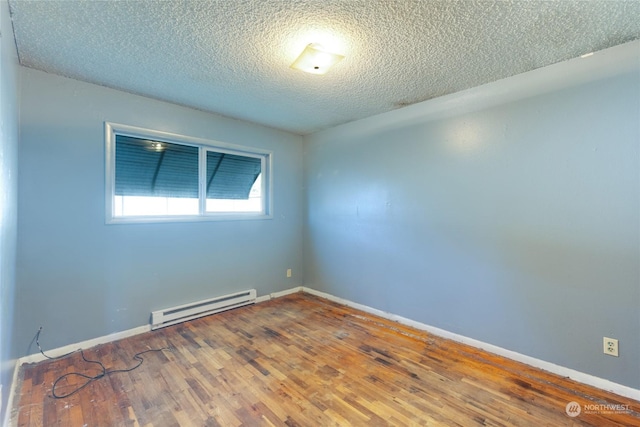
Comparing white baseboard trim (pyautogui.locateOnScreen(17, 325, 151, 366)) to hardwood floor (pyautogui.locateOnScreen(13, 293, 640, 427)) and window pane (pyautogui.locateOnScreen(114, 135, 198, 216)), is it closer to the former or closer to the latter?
hardwood floor (pyautogui.locateOnScreen(13, 293, 640, 427))

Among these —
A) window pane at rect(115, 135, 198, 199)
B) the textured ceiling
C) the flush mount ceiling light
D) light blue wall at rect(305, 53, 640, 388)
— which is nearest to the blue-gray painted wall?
light blue wall at rect(305, 53, 640, 388)

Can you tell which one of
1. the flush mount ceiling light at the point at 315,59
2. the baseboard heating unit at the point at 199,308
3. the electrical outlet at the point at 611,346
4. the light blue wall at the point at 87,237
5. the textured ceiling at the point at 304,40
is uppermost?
the textured ceiling at the point at 304,40

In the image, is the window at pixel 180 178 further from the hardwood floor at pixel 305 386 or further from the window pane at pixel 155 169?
the hardwood floor at pixel 305 386

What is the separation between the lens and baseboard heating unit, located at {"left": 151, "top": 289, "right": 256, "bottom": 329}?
2854mm

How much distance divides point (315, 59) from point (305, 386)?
2.29m

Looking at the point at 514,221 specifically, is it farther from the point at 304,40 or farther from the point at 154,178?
the point at 154,178

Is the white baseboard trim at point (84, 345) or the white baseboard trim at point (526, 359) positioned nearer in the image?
the white baseboard trim at point (526, 359)

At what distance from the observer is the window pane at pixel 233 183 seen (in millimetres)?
3423

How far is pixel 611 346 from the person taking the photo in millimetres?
1901

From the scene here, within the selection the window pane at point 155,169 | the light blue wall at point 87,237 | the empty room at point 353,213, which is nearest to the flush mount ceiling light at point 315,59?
the empty room at point 353,213

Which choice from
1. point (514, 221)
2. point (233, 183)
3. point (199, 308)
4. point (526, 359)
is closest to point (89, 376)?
point (199, 308)

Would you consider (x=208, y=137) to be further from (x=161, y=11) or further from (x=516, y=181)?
(x=516, y=181)

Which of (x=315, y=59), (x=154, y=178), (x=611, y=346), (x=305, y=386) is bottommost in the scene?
(x=305, y=386)

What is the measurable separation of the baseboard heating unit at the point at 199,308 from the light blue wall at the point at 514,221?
4.55 ft
